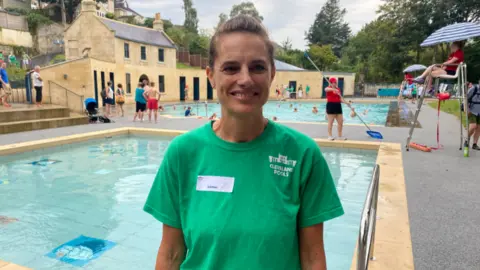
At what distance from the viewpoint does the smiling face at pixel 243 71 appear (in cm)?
133

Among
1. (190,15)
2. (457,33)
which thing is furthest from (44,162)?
(190,15)

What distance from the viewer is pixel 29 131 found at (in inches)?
455

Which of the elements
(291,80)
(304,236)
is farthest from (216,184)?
(291,80)

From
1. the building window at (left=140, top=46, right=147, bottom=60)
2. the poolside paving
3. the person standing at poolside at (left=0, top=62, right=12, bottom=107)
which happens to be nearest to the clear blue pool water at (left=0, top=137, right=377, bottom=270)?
the poolside paving

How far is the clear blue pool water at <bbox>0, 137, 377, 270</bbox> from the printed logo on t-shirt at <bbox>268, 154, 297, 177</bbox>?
2799mm

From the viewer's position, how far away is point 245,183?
4.28 ft

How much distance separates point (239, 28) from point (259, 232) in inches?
31.4

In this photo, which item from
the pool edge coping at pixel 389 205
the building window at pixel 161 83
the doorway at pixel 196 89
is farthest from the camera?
the doorway at pixel 196 89

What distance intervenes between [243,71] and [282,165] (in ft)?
1.32

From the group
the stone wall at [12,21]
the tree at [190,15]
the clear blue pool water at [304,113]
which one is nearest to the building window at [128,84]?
the clear blue pool water at [304,113]

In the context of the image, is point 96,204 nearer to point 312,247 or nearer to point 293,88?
point 312,247

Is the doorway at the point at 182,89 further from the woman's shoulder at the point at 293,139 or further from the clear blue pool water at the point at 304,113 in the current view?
the woman's shoulder at the point at 293,139

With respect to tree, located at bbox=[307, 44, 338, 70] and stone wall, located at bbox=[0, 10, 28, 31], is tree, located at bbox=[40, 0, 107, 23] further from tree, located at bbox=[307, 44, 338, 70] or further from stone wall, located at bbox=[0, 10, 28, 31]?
tree, located at bbox=[307, 44, 338, 70]

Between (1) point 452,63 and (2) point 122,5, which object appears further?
(2) point 122,5
